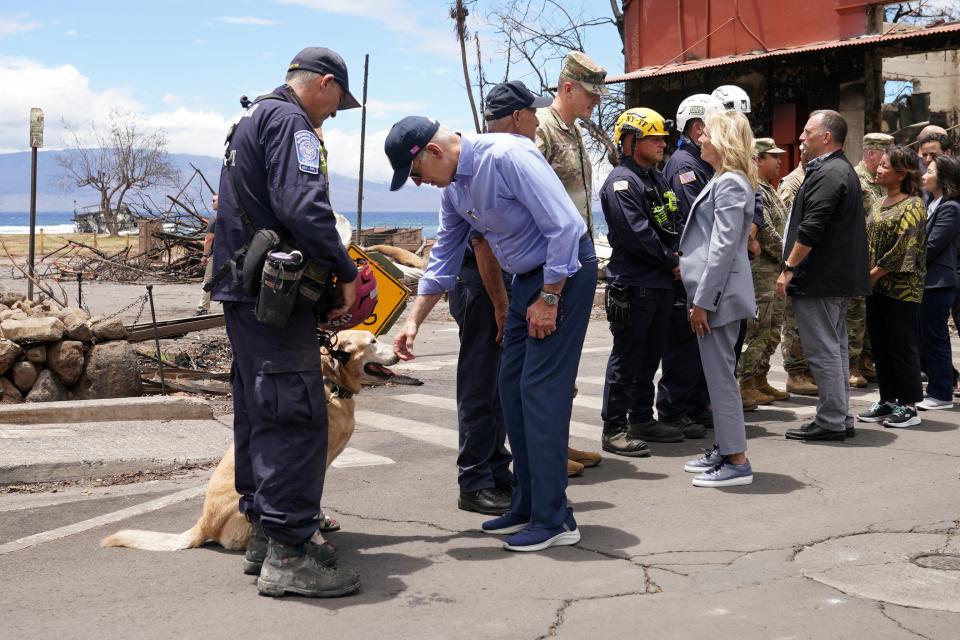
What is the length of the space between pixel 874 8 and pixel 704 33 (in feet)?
11.3

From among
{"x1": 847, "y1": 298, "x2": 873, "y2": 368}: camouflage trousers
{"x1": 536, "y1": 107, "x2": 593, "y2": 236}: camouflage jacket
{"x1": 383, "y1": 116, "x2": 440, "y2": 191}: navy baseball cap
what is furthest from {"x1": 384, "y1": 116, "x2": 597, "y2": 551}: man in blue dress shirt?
{"x1": 847, "y1": 298, "x2": 873, "y2": 368}: camouflage trousers

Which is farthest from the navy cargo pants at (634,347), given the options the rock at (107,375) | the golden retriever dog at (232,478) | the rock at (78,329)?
the rock at (78,329)

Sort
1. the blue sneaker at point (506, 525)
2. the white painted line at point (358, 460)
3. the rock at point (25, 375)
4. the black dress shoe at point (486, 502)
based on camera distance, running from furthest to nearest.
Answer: the rock at point (25, 375) < the white painted line at point (358, 460) < the black dress shoe at point (486, 502) < the blue sneaker at point (506, 525)

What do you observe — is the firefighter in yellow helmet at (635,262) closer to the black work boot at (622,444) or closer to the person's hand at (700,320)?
the black work boot at (622,444)

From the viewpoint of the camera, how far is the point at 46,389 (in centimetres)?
839

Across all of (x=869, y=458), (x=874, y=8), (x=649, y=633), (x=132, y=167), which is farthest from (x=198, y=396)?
(x=132, y=167)

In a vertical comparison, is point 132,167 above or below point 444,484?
above

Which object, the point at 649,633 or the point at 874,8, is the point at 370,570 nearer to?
the point at 649,633

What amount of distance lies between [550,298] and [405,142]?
93cm

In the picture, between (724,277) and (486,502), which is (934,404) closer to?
(724,277)

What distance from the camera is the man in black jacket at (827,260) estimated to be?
6996mm

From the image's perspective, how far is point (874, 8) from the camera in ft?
57.2

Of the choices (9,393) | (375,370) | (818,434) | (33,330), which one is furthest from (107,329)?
(818,434)

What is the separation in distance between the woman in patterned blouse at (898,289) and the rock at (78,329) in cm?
631
